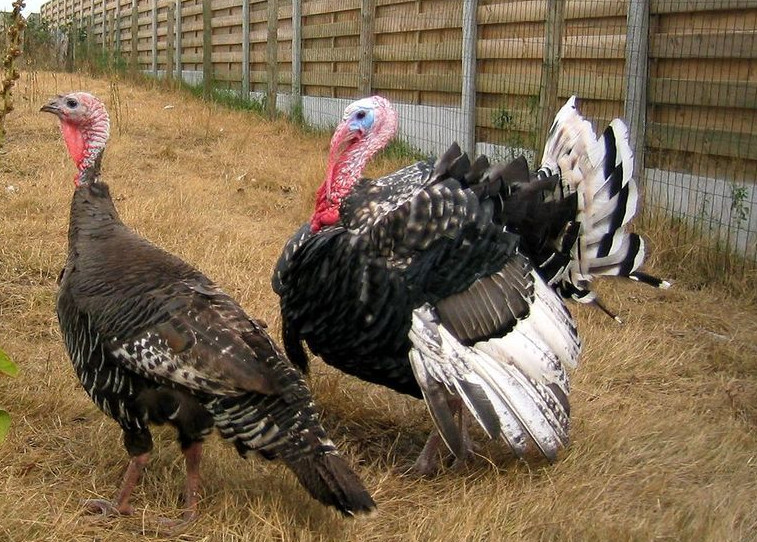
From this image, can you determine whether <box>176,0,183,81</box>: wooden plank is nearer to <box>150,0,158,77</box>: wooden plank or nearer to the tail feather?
<box>150,0,158,77</box>: wooden plank

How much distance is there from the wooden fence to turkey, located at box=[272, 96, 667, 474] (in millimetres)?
2148

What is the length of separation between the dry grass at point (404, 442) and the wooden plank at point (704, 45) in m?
1.47

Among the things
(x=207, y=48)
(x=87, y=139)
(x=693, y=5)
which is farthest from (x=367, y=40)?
(x=87, y=139)

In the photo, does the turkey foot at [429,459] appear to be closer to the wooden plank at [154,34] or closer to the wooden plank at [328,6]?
the wooden plank at [328,6]

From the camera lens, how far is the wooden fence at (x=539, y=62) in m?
5.71

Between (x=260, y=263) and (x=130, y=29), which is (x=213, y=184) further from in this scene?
(x=130, y=29)

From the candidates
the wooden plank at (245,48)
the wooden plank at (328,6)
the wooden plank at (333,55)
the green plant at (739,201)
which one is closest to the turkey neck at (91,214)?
the green plant at (739,201)

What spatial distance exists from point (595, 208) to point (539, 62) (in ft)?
12.5

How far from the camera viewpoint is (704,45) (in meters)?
5.79

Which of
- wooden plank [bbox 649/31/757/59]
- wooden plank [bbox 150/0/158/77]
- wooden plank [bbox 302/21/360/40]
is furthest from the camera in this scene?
wooden plank [bbox 150/0/158/77]

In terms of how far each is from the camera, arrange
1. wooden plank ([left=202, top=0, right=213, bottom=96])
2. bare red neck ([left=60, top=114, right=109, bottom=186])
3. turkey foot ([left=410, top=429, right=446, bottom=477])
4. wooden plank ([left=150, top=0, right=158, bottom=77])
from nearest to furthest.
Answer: turkey foot ([left=410, top=429, right=446, bottom=477])
bare red neck ([left=60, top=114, right=109, bottom=186])
wooden plank ([left=202, top=0, right=213, bottom=96])
wooden plank ([left=150, top=0, right=158, bottom=77])

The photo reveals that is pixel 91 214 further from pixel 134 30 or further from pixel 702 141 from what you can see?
pixel 134 30

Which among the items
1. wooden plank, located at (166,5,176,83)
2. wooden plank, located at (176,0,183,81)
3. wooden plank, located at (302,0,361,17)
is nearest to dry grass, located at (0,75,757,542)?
wooden plank, located at (302,0,361,17)

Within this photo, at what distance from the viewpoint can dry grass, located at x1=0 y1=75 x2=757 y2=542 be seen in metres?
2.96
